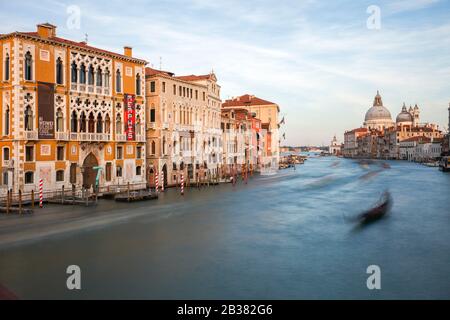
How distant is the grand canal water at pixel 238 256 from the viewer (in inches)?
481

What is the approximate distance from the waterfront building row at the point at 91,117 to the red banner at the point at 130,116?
0.08 m

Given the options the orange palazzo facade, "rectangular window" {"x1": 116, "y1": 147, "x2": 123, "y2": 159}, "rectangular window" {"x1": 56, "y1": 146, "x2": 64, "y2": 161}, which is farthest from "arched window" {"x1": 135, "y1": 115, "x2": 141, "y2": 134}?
"rectangular window" {"x1": 56, "y1": 146, "x2": 64, "y2": 161}

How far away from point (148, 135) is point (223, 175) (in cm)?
1621

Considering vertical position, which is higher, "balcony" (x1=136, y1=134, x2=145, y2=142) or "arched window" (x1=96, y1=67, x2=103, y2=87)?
"arched window" (x1=96, y1=67, x2=103, y2=87)

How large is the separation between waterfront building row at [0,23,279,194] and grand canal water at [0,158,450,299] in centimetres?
574

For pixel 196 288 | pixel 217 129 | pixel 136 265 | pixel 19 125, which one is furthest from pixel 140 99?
pixel 196 288

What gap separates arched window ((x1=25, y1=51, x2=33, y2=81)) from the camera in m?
27.2

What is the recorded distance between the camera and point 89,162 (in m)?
32.1

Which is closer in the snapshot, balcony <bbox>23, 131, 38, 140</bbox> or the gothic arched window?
balcony <bbox>23, 131, 38, 140</bbox>

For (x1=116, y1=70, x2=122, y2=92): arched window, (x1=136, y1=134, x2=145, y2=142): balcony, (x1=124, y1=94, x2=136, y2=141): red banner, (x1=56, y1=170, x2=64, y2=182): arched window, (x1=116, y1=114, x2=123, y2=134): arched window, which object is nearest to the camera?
(x1=56, y1=170, x2=64, y2=182): arched window

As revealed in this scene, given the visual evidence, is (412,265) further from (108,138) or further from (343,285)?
(108,138)

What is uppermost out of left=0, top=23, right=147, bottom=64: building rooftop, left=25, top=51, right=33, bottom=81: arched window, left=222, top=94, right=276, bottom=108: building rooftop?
left=222, top=94, right=276, bottom=108: building rooftop

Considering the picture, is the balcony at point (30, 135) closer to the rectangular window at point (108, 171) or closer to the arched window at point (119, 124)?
the rectangular window at point (108, 171)

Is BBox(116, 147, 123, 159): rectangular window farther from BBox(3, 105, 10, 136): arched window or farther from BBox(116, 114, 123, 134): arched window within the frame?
BBox(3, 105, 10, 136): arched window
